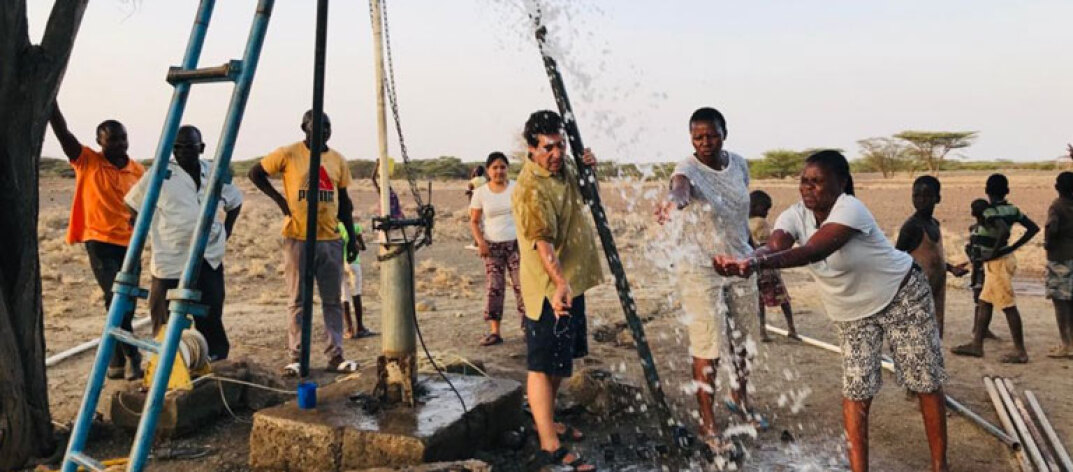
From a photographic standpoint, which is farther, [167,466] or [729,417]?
[729,417]

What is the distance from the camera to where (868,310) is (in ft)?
12.5

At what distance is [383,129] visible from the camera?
4.15m

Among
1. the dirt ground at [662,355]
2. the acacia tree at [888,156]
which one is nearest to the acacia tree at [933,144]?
the acacia tree at [888,156]

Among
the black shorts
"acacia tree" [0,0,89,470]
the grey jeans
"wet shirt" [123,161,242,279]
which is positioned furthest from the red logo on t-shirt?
the black shorts

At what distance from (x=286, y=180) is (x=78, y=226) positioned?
1.55 meters

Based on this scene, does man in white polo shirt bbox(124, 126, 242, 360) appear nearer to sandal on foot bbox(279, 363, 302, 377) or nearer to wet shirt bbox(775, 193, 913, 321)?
sandal on foot bbox(279, 363, 302, 377)

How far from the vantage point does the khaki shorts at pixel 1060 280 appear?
6391mm

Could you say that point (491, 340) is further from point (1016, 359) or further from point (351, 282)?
point (1016, 359)

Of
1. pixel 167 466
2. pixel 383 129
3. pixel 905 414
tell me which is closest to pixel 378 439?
pixel 167 466

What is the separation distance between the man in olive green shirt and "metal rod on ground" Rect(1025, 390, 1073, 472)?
8.03 feet

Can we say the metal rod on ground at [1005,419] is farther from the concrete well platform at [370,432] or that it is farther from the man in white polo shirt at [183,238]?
the man in white polo shirt at [183,238]

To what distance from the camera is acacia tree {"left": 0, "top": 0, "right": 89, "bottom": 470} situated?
13.5ft

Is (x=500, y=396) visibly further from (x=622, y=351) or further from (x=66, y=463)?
(x=622, y=351)

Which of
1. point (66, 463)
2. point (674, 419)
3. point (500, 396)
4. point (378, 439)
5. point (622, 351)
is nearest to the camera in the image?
point (66, 463)
